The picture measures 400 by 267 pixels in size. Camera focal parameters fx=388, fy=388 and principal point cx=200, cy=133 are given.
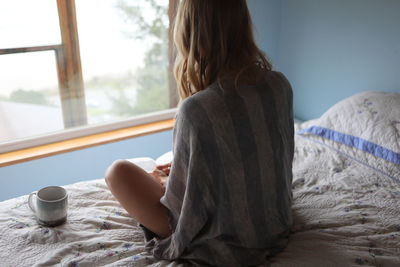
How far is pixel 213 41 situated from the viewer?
42.6 inches

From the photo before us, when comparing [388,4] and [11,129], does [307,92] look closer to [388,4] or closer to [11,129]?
[388,4]

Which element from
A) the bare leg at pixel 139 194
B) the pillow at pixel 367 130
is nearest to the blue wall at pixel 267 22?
the pillow at pixel 367 130

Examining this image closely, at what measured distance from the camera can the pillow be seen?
1561mm

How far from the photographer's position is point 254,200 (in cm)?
108

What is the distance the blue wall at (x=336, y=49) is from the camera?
1882 millimetres

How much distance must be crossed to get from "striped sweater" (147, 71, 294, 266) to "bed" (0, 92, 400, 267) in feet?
0.27

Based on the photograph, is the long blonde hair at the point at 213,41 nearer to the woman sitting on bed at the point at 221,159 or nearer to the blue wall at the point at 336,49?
the woman sitting on bed at the point at 221,159

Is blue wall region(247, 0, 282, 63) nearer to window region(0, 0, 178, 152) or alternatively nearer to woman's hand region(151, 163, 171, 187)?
window region(0, 0, 178, 152)

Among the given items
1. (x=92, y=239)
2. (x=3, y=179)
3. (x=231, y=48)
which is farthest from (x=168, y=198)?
(x=3, y=179)

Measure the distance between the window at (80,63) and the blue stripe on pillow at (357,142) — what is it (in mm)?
970

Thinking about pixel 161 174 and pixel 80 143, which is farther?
pixel 80 143

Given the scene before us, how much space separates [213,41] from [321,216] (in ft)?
2.20

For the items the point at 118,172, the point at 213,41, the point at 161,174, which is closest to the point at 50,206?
the point at 118,172

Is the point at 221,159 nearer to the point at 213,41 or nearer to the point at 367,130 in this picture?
the point at 213,41
